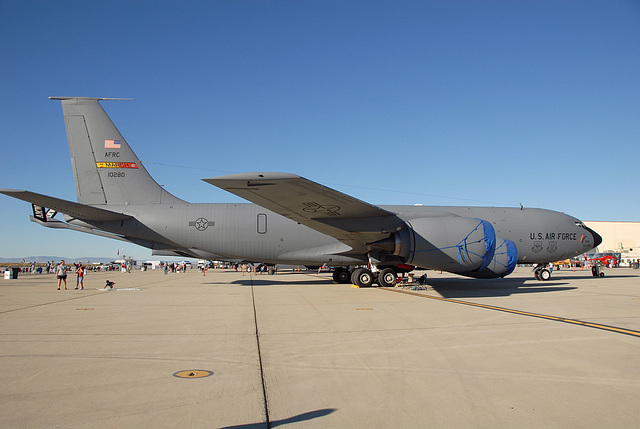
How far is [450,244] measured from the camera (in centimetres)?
1425

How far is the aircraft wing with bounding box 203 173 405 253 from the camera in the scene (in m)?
10.6

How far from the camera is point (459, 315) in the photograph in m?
9.34

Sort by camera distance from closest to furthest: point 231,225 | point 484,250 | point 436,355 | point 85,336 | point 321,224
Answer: point 436,355 < point 85,336 < point 484,250 < point 321,224 < point 231,225

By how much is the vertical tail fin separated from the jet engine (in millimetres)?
12337

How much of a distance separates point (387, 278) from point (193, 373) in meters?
13.9

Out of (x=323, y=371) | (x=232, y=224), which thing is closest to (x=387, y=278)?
(x=232, y=224)

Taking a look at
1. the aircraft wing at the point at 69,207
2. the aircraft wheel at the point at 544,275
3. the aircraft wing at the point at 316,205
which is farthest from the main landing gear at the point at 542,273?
the aircraft wing at the point at 69,207

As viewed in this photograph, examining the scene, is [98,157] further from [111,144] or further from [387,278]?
[387,278]

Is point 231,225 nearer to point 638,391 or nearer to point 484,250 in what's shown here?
point 484,250

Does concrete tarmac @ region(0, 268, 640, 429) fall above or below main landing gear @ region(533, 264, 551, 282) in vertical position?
below

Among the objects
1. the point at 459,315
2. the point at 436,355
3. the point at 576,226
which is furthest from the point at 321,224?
the point at 576,226

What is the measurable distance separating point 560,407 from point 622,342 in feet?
11.9

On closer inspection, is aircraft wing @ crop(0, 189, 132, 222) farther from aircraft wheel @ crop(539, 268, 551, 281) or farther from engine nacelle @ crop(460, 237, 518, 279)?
aircraft wheel @ crop(539, 268, 551, 281)

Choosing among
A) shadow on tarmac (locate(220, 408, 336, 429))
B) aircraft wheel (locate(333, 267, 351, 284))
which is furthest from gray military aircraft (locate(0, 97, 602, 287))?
shadow on tarmac (locate(220, 408, 336, 429))
